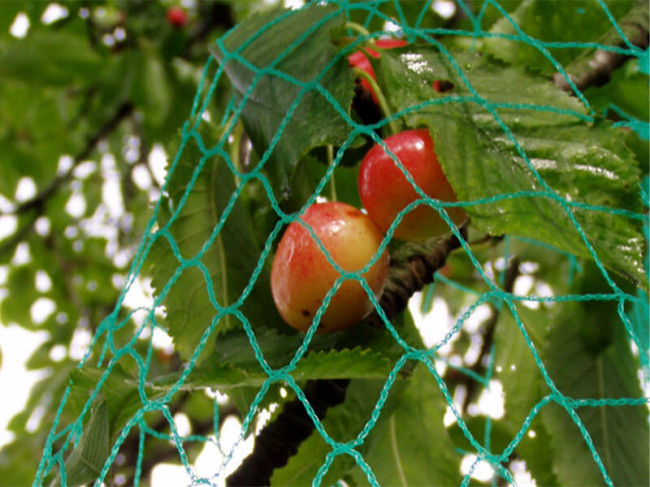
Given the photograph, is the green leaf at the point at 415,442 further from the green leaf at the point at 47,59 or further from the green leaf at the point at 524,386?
the green leaf at the point at 47,59

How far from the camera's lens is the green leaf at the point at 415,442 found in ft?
2.05

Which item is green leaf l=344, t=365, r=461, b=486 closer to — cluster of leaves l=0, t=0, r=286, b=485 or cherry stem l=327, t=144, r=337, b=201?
cherry stem l=327, t=144, r=337, b=201

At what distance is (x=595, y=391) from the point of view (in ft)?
2.25

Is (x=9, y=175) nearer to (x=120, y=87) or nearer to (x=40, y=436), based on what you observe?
(x=120, y=87)

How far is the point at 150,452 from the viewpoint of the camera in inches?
67.7

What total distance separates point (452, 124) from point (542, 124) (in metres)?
0.08

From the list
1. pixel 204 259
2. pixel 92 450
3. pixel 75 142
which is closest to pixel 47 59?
pixel 75 142

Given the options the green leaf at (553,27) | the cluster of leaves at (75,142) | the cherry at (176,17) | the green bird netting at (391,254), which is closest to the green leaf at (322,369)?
the green bird netting at (391,254)

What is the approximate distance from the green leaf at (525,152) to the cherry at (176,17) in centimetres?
155

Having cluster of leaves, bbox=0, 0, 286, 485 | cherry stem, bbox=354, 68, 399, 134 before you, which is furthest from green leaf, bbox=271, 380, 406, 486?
cluster of leaves, bbox=0, 0, 286, 485

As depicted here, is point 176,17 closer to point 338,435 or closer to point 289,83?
point 289,83

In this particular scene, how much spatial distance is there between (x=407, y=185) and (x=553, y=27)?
1.28 feet

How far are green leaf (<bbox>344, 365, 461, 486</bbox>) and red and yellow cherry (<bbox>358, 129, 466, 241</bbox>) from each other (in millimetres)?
161

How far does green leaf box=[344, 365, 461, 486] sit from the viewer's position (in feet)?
2.05
